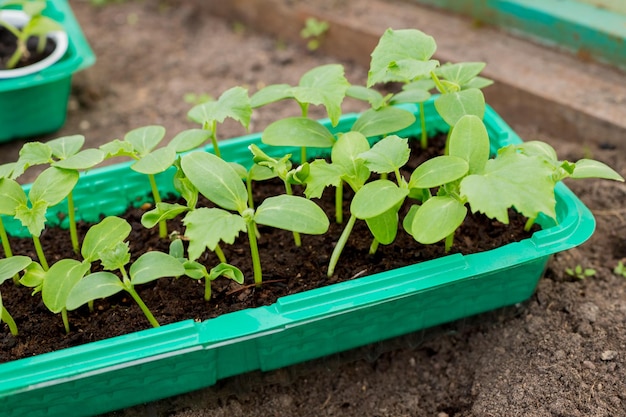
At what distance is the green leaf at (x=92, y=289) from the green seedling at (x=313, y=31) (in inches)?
56.7

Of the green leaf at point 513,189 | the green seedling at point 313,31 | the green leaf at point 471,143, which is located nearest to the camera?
the green leaf at point 513,189

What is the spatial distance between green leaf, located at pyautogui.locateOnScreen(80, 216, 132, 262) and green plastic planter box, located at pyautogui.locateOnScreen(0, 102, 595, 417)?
162mm

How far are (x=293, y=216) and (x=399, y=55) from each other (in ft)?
1.28

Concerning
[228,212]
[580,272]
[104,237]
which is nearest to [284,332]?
[228,212]

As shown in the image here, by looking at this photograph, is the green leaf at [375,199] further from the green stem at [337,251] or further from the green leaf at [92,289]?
the green leaf at [92,289]

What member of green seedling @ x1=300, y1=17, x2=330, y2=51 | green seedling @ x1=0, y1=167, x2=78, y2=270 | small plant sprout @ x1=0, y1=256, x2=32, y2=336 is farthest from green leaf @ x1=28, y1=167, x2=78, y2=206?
green seedling @ x1=300, y1=17, x2=330, y2=51

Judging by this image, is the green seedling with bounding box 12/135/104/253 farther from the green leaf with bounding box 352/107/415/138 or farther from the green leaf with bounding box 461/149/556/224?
the green leaf with bounding box 461/149/556/224

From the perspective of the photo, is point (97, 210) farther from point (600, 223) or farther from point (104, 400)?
point (600, 223)

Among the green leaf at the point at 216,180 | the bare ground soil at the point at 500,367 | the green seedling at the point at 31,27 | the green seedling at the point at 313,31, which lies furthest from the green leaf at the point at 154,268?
the green seedling at the point at 313,31

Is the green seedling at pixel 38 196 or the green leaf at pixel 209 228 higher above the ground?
the green leaf at pixel 209 228

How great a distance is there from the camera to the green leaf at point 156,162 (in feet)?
3.98

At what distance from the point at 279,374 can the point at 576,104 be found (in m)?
1.10

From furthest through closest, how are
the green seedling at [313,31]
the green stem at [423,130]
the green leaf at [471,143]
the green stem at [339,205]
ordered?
the green seedling at [313,31]
the green stem at [423,130]
the green stem at [339,205]
the green leaf at [471,143]

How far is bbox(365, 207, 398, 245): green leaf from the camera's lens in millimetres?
1237
